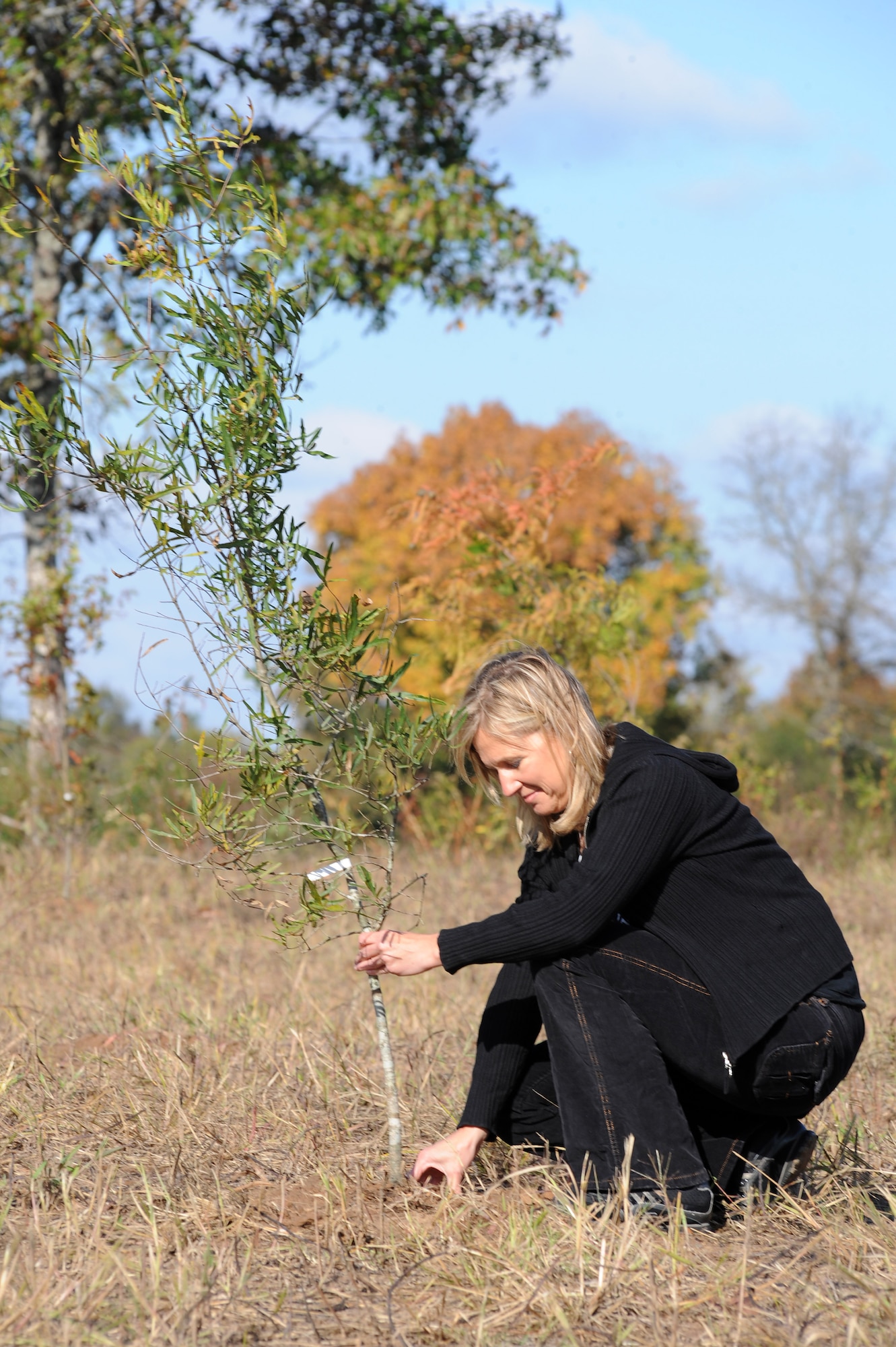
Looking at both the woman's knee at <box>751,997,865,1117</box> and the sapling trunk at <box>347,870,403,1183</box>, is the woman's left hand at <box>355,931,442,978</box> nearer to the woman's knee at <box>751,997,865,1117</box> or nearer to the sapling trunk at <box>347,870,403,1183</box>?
the sapling trunk at <box>347,870,403,1183</box>

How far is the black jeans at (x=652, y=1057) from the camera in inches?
97.2

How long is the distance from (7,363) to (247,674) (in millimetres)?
6726

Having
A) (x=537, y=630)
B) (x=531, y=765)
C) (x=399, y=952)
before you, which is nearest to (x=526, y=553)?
(x=537, y=630)

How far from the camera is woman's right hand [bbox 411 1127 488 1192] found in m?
2.60

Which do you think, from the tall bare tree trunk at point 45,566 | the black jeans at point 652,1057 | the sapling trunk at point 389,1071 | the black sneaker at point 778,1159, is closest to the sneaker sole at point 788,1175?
the black sneaker at point 778,1159

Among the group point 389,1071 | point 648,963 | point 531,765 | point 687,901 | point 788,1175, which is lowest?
point 788,1175

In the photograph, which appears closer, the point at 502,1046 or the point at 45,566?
the point at 502,1046

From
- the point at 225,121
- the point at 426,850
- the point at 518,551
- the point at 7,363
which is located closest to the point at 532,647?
the point at 518,551

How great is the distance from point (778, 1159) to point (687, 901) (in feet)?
1.98

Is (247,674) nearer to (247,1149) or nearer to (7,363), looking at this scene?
(247,1149)

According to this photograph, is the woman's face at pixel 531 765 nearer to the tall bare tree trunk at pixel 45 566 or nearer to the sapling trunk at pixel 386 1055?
the sapling trunk at pixel 386 1055

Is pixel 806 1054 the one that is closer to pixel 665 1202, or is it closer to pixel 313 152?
pixel 665 1202

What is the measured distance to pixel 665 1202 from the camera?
7.93 feet

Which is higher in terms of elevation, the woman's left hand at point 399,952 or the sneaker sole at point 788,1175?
the woman's left hand at point 399,952
